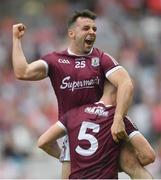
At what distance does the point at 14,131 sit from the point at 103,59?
616 cm

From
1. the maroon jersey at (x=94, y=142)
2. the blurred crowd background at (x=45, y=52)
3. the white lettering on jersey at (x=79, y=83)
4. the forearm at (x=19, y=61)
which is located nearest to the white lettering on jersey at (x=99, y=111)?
the maroon jersey at (x=94, y=142)

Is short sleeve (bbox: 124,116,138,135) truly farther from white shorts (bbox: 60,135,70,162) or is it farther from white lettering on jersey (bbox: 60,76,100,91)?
white shorts (bbox: 60,135,70,162)

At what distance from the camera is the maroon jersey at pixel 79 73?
9375 mm

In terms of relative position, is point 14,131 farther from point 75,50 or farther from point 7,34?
point 75,50

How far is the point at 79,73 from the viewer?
9.39 metres

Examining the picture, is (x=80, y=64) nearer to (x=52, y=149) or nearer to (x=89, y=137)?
(x=89, y=137)

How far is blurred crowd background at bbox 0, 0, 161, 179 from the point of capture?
14.9m

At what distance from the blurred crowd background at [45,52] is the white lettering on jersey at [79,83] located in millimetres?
4548

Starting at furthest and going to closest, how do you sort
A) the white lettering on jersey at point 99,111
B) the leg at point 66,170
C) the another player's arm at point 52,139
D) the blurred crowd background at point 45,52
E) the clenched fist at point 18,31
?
the blurred crowd background at point 45,52
the leg at point 66,170
the another player's arm at point 52,139
the white lettering on jersey at point 99,111
the clenched fist at point 18,31

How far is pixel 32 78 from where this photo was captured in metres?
9.29

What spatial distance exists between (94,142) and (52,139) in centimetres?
50

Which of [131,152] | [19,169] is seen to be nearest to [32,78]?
[131,152]

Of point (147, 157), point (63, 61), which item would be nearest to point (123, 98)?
point (147, 157)

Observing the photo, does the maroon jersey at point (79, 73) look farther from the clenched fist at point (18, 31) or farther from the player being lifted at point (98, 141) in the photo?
the clenched fist at point (18, 31)
